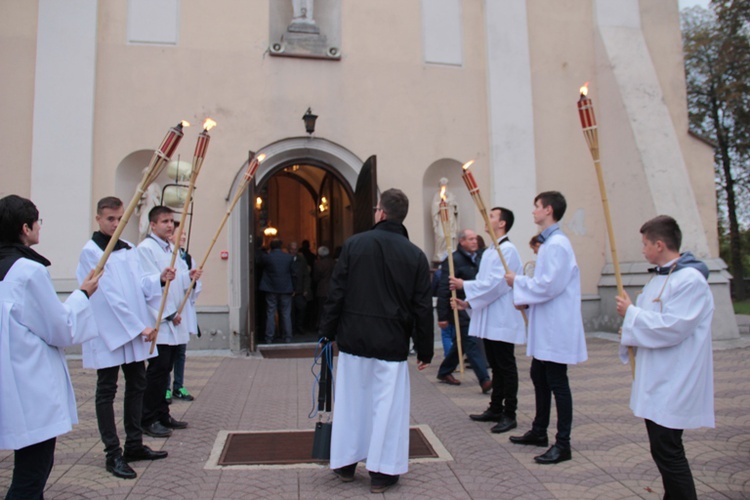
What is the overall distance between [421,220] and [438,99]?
8.04ft

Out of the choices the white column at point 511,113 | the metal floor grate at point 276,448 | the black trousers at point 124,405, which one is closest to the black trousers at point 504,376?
the metal floor grate at point 276,448

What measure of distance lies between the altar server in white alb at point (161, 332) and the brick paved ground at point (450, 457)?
0.79ft

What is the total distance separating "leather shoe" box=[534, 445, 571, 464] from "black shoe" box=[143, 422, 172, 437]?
3188 mm

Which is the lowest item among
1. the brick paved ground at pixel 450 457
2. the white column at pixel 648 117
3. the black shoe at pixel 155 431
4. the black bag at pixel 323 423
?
the brick paved ground at pixel 450 457

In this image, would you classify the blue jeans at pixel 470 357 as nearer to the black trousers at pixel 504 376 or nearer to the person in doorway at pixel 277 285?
the black trousers at pixel 504 376

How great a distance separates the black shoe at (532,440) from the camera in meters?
5.00

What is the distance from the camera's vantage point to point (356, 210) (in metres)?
11.5

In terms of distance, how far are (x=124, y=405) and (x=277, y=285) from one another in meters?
6.91

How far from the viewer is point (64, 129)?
10.2m

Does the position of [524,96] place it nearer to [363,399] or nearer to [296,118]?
[296,118]

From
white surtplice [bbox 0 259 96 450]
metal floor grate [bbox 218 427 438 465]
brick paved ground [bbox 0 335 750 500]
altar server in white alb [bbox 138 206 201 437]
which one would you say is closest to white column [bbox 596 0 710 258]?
brick paved ground [bbox 0 335 750 500]

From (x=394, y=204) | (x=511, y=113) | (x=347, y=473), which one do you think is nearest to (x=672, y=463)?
(x=347, y=473)

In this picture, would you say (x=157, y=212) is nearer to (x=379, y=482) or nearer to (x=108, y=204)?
(x=108, y=204)

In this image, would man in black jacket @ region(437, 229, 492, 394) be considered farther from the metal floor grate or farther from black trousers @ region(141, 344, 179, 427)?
black trousers @ region(141, 344, 179, 427)
